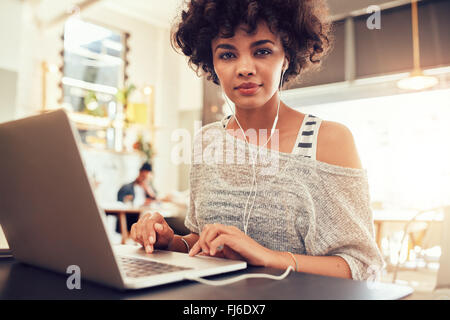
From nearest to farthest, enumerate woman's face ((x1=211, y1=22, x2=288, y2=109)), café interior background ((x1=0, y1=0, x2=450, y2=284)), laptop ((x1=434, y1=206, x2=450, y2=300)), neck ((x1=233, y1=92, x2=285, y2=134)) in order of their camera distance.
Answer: woman's face ((x1=211, y1=22, x2=288, y2=109))
neck ((x1=233, y1=92, x2=285, y2=134))
laptop ((x1=434, y1=206, x2=450, y2=300))
café interior background ((x1=0, y1=0, x2=450, y2=284))

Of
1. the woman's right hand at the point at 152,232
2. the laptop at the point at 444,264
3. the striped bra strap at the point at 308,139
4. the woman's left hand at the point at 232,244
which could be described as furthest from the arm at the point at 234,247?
the laptop at the point at 444,264

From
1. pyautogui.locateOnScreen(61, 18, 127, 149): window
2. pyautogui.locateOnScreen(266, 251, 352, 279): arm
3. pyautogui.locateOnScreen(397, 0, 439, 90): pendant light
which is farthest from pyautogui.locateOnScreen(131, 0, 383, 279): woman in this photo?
pyautogui.locateOnScreen(61, 18, 127, 149): window

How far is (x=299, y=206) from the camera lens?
0.89 meters

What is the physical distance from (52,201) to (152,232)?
1.01 feet

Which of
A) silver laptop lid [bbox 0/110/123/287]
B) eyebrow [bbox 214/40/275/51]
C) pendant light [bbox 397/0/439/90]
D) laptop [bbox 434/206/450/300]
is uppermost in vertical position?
pendant light [bbox 397/0/439/90]

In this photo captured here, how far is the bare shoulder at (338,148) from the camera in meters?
0.91

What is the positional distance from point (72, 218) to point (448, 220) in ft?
4.86

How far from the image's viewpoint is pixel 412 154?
408 centimetres

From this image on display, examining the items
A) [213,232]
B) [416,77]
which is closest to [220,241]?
[213,232]

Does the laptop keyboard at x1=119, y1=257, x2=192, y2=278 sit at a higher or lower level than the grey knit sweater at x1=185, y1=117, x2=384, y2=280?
lower

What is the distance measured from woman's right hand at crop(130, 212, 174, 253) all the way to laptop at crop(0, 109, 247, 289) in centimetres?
14

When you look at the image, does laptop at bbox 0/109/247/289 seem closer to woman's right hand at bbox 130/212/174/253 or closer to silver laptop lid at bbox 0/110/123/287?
silver laptop lid at bbox 0/110/123/287

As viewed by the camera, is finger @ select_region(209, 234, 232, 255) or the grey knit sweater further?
the grey knit sweater

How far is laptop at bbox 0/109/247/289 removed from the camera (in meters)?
0.43
